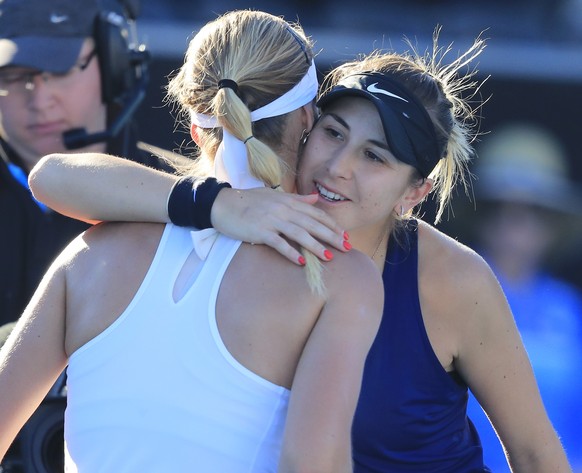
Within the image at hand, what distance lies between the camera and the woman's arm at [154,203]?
1.51 metres

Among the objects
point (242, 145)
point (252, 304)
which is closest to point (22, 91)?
point (242, 145)

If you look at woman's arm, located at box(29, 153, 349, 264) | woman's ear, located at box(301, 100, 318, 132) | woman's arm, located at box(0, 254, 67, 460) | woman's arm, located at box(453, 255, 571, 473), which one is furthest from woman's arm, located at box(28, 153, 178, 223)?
woman's arm, located at box(453, 255, 571, 473)

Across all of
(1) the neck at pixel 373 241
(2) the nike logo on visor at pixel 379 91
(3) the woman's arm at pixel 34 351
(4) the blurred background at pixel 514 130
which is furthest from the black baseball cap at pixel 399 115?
(4) the blurred background at pixel 514 130

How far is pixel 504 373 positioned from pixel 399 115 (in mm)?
538

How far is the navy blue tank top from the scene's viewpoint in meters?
2.00

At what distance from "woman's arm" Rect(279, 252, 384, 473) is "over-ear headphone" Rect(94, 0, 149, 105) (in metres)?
1.69

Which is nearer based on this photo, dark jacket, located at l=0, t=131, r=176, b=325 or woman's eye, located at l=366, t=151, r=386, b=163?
woman's eye, located at l=366, t=151, r=386, b=163

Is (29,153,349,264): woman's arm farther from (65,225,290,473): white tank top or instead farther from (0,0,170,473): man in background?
(0,0,170,473): man in background

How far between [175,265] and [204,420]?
0.76ft

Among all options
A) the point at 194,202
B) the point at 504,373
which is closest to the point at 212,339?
the point at 194,202

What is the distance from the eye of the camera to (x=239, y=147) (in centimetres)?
159

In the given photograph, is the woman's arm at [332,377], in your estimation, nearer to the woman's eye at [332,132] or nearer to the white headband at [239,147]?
the white headband at [239,147]

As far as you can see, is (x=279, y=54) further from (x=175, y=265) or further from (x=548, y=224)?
(x=548, y=224)

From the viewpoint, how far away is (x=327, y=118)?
1923mm
